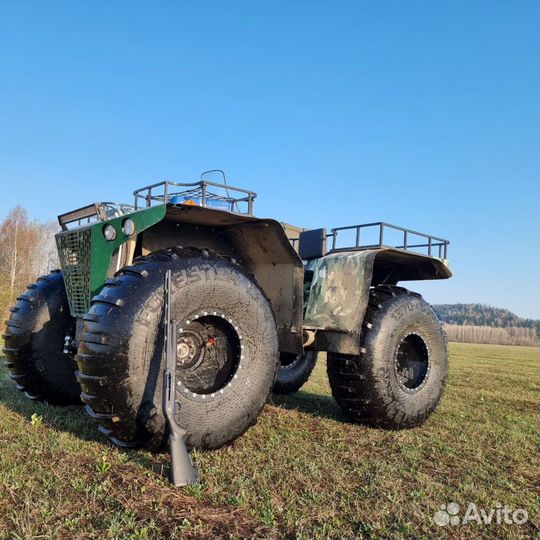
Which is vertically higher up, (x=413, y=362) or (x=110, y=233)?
(x=110, y=233)

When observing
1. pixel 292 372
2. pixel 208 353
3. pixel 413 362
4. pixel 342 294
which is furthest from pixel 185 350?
pixel 292 372

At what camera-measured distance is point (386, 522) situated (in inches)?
101

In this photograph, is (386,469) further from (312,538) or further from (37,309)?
(37,309)

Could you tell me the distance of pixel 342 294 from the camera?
191 inches

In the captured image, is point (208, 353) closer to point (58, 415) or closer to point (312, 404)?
point (58, 415)

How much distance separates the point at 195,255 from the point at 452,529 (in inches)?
94.5

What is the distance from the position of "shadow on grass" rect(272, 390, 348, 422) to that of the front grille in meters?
2.69

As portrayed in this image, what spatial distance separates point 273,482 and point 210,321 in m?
1.31

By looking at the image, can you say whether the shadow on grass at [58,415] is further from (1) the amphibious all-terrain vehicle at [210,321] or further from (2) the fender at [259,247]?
(2) the fender at [259,247]

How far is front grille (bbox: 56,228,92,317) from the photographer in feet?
13.6

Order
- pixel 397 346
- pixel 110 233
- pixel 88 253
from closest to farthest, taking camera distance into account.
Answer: pixel 110 233 < pixel 88 253 < pixel 397 346

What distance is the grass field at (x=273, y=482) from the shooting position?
2.40 m

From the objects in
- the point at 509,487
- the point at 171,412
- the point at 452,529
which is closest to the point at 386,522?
the point at 452,529

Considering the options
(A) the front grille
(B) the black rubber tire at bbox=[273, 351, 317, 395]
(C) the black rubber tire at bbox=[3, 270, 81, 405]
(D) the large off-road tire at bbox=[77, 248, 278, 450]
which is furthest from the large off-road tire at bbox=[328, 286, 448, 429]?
(C) the black rubber tire at bbox=[3, 270, 81, 405]
